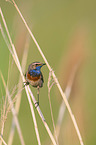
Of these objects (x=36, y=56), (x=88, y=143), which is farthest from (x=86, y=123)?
(x=36, y=56)

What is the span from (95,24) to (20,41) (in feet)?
9.09

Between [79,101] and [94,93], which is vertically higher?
[79,101]

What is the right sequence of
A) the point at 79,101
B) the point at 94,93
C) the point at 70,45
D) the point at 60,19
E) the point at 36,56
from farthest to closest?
the point at 60,19
the point at 36,56
the point at 94,93
the point at 70,45
the point at 79,101

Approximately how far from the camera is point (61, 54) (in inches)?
178

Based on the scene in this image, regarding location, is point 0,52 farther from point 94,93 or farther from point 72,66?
point 94,93

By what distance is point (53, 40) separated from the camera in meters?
5.30

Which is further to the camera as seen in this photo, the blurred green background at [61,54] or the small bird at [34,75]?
the small bird at [34,75]

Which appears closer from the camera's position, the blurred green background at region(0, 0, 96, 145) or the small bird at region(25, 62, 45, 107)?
the blurred green background at region(0, 0, 96, 145)

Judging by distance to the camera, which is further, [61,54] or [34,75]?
[61,54]

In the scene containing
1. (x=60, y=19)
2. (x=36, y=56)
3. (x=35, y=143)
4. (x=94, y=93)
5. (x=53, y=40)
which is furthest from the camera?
(x=60, y=19)

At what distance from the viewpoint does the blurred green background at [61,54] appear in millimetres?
2982

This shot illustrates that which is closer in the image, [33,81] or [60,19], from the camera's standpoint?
[33,81]

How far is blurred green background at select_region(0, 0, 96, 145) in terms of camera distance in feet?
9.78

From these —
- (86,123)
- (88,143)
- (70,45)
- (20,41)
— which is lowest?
(88,143)
